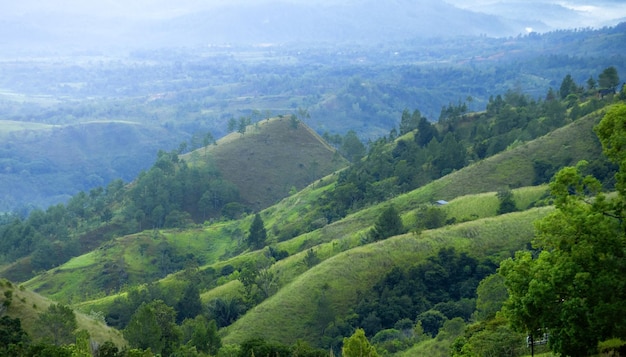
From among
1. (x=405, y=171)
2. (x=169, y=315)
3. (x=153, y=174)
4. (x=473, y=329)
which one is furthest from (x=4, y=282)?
(x=153, y=174)

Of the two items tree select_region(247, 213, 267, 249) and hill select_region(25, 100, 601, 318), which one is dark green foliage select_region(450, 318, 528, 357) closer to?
hill select_region(25, 100, 601, 318)

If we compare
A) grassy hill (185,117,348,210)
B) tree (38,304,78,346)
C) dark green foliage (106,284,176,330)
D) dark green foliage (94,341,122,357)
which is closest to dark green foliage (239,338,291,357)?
dark green foliage (94,341,122,357)

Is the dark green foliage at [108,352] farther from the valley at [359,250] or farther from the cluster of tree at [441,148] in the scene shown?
the cluster of tree at [441,148]

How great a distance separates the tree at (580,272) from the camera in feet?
71.3

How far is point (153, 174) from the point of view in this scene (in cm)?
13450

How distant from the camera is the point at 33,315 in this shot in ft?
152

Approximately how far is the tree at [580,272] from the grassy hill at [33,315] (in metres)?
31.6

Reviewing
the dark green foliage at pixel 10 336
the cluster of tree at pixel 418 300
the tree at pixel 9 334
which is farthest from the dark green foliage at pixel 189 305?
the tree at pixel 9 334

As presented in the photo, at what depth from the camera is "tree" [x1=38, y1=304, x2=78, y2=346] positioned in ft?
145

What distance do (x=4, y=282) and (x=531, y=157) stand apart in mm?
70095

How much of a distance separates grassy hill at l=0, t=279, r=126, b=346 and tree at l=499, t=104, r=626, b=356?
104 feet

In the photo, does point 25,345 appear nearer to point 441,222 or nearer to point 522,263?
point 522,263

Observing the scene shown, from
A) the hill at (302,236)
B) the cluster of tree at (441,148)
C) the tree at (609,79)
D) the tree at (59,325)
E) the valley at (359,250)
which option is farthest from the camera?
Result: the tree at (609,79)

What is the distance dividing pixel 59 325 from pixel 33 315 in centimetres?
317
